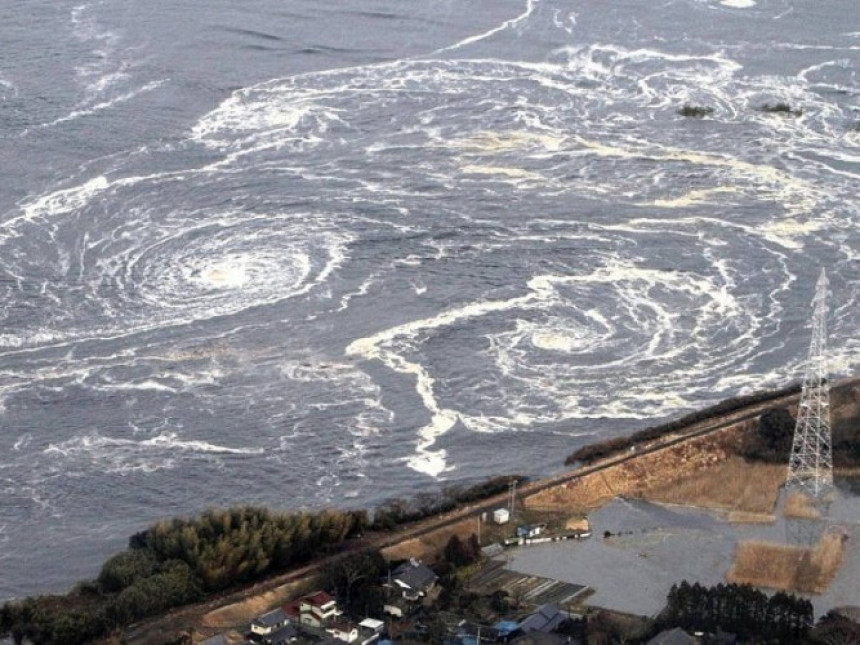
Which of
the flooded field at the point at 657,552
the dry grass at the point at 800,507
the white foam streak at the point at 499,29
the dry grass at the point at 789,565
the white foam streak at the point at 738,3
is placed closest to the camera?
the flooded field at the point at 657,552

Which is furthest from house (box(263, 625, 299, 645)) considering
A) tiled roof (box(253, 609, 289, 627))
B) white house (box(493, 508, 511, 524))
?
white house (box(493, 508, 511, 524))

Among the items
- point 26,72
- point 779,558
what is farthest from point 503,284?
point 26,72

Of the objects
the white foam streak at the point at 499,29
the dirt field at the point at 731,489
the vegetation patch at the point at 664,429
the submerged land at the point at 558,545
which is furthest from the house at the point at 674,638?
the white foam streak at the point at 499,29

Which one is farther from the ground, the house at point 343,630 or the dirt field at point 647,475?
the dirt field at point 647,475

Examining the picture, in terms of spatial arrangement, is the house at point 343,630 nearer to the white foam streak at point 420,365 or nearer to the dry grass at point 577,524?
the dry grass at point 577,524

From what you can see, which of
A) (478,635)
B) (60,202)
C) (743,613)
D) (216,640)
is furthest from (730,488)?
(60,202)

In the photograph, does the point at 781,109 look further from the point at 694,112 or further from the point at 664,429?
the point at 664,429

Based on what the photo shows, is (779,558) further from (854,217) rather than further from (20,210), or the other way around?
(20,210)
